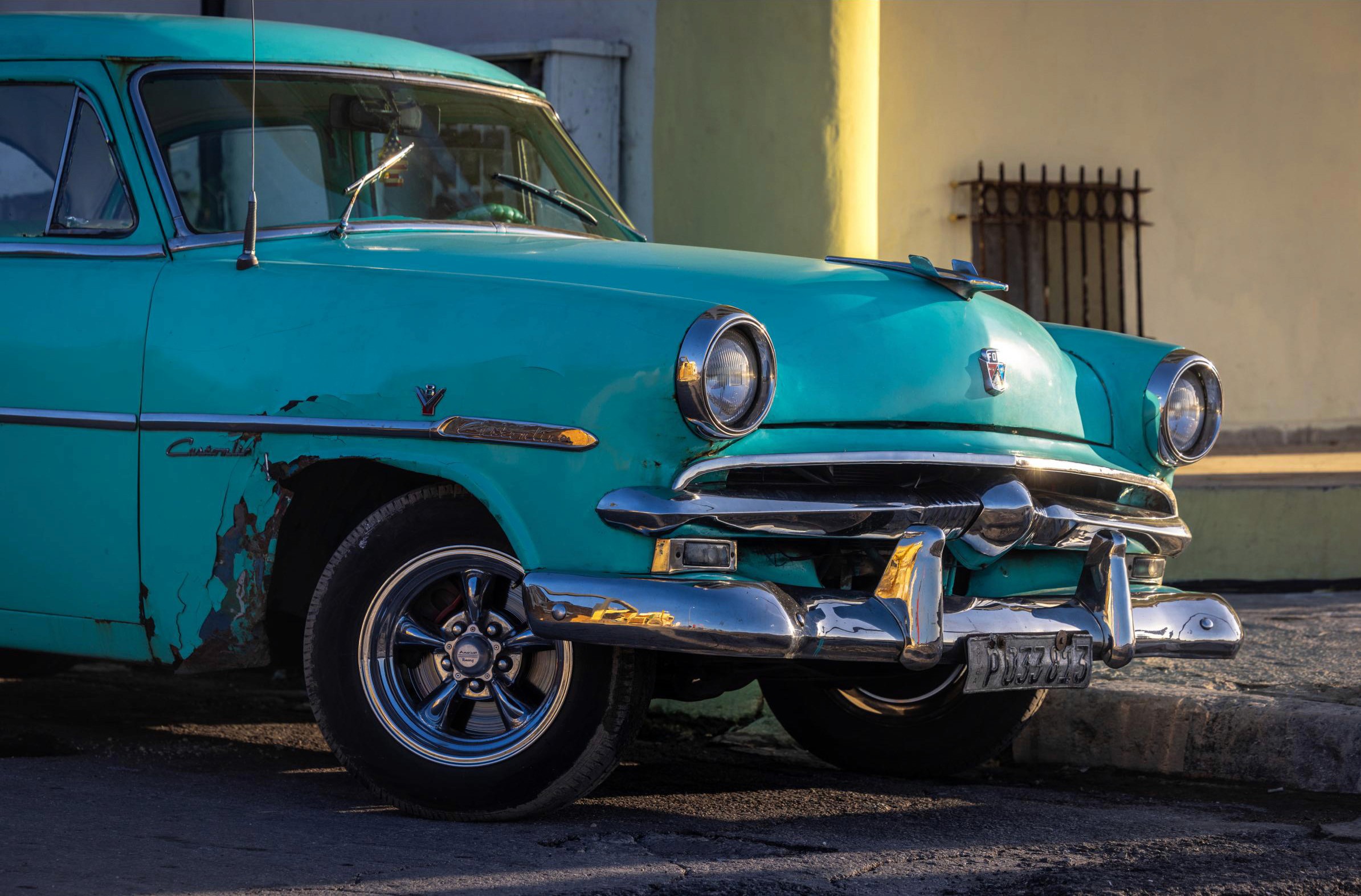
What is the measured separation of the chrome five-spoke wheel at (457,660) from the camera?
12.0 feet

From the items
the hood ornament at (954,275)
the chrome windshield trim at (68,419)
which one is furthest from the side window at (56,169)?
the hood ornament at (954,275)

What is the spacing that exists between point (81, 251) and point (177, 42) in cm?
59

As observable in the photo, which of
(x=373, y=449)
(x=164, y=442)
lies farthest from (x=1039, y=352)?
(x=164, y=442)

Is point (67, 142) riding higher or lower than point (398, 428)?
higher

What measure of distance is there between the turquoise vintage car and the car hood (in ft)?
0.03

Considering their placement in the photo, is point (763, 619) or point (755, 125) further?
point (755, 125)

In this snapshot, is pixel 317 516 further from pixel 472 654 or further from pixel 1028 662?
pixel 1028 662

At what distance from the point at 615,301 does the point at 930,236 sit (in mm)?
5973

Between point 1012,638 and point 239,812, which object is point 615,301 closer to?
point 1012,638

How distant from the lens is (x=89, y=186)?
4367 millimetres

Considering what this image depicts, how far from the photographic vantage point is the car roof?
4426 mm

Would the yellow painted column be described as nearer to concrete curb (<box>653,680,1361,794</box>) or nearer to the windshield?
the windshield

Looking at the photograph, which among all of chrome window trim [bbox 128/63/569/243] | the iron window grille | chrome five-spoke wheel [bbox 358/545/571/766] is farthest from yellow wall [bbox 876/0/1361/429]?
chrome five-spoke wheel [bbox 358/545/571/766]

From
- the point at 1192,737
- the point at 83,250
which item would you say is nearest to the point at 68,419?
the point at 83,250
